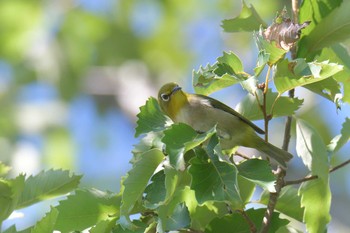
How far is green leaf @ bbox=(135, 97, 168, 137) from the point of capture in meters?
2.42

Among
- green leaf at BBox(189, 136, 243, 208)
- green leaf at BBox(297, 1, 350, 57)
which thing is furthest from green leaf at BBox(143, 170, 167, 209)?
green leaf at BBox(297, 1, 350, 57)

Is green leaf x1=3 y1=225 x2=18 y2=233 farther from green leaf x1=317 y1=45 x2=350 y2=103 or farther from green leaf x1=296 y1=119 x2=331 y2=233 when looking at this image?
green leaf x1=317 y1=45 x2=350 y2=103

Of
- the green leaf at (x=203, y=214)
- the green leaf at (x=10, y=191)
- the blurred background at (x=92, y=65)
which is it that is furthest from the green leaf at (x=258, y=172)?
the blurred background at (x=92, y=65)

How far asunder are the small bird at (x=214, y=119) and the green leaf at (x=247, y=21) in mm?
341

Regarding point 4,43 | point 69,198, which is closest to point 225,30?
point 69,198

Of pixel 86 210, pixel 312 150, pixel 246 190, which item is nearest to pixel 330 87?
pixel 312 150

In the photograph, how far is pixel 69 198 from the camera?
2.37 meters

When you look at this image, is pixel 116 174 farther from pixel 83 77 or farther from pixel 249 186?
pixel 249 186

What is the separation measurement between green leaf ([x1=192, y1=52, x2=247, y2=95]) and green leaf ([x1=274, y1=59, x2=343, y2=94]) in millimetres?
118

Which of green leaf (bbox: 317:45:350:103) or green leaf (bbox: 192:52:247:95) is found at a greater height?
green leaf (bbox: 192:52:247:95)

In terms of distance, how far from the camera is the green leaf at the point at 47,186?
2553mm

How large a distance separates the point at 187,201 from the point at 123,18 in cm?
777

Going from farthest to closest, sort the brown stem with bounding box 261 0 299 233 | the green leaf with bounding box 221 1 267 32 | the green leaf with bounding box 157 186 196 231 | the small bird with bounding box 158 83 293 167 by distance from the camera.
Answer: the small bird with bounding box 158 83 293 167
the green leaf with bounding box 221 1 267 32
the brown stem with bounding box 261 0 299 233
the green leaf with bounding box 157 186 196 231

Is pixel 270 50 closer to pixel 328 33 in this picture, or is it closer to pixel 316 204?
pixel 328 33
